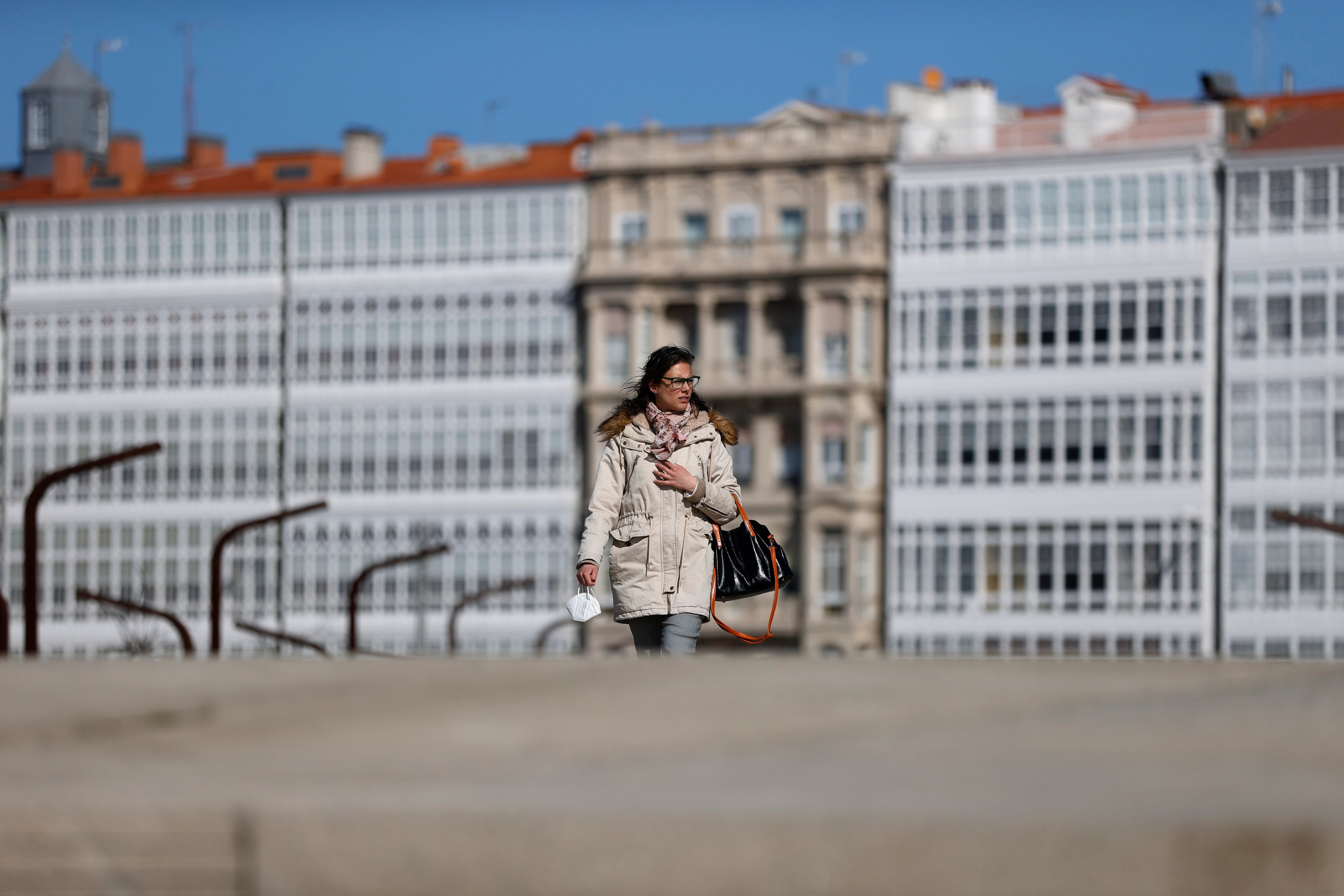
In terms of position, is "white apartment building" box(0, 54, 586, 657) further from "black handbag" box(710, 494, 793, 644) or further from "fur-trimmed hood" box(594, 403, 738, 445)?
"fur-trimmed hood" box(594, 403, 738, 445)

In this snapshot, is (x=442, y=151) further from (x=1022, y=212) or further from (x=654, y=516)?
(x=654, y=516)

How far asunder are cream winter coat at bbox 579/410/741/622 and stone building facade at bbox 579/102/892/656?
5649 centimetres

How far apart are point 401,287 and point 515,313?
3.58 meters

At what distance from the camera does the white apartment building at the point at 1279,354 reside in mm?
64250

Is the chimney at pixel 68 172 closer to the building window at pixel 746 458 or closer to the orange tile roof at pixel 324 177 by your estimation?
the orange tile roof at pixel 324 177

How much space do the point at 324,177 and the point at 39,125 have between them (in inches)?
626

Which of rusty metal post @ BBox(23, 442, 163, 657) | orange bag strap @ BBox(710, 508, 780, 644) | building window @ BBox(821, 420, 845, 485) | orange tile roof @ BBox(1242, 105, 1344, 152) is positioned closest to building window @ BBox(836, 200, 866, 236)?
building window @ BBox(821, 420, 845, 485)

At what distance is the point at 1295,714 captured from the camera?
4.01 m

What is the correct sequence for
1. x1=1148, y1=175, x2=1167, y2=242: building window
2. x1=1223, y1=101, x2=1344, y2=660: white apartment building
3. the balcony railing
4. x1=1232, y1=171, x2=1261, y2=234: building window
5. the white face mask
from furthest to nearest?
the balcony railing
x1=1148, y1=175, x2=1167, y2=242: building window
x1=1232, y1=171, x2=1261, y2=234: building window
x1=1223, y1=101, x2=1344, y2=660: white apartment building
the white face mask

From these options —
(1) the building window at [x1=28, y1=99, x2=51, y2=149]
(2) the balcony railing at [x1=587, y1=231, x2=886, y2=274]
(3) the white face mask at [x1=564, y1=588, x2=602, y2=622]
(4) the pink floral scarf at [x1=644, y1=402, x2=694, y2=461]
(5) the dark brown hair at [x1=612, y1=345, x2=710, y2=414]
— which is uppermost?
(1) the building window at [x1=28, y1=99, x2=51, y2=149]

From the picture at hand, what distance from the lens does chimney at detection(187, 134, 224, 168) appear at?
81938 mm

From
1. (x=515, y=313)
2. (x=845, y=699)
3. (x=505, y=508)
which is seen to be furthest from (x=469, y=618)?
(x=845, y=699)

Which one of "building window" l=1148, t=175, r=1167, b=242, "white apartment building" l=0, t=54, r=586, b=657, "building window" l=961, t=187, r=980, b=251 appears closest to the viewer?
"building window" l=1148, t=175, r=1167, b=242

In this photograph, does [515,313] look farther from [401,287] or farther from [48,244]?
[48,244]
